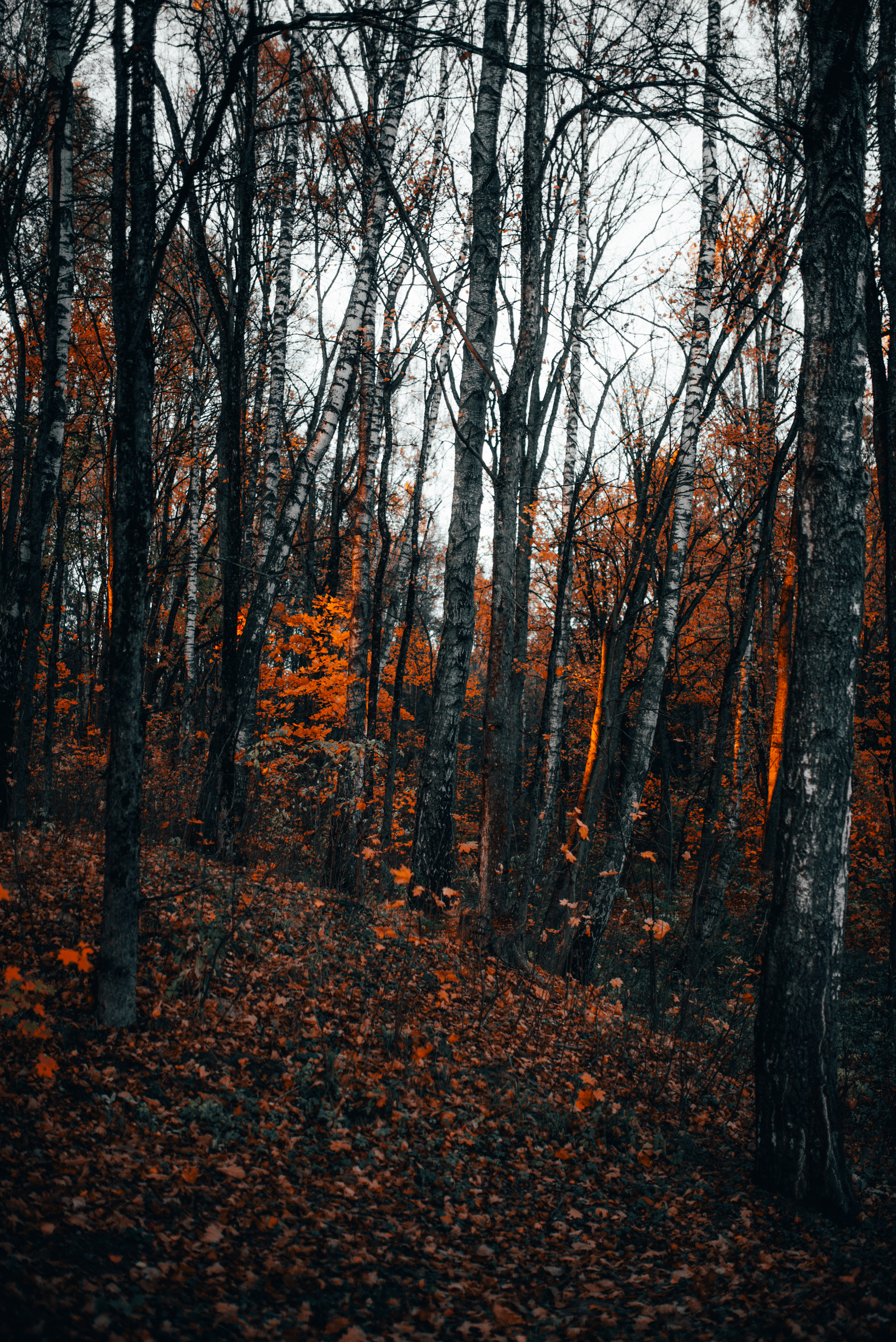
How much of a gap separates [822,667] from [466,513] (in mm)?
4272

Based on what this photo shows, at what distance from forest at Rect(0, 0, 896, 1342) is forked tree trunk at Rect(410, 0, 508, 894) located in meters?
0.05

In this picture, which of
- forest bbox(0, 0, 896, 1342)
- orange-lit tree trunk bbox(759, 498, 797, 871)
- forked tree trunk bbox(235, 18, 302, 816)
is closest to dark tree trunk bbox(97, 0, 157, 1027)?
forest bbox(0, 0, 896, 1342)

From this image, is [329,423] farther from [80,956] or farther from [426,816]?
[80,956]

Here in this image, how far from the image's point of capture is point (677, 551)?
9086 mm

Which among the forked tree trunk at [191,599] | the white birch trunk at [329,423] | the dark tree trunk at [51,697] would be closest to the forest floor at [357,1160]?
the dark tree trunk at [51,697]

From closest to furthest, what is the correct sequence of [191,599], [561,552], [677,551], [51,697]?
[51,697] < [677,551] < [561,552] < [191,599]

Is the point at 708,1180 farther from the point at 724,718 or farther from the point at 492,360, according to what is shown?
the point at 492,360

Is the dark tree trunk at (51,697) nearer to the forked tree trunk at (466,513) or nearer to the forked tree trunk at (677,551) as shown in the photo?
the forked tree trunk at (466,513)

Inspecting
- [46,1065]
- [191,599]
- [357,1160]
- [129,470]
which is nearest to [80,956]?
[46,1065]

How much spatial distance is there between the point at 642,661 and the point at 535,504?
428 centimetres

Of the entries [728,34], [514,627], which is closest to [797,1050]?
[514,627]

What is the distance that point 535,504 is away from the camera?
14.6m

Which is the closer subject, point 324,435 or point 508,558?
point 508,558

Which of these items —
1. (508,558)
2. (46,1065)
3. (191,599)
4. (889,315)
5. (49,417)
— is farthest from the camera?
(191,599)
